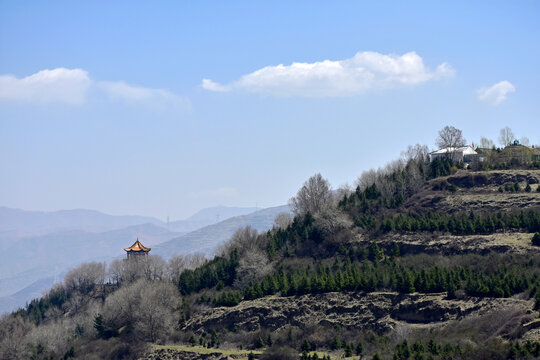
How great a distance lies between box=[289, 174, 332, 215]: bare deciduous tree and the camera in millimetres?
78375

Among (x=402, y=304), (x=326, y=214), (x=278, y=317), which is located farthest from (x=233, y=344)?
(x=326, y=214)

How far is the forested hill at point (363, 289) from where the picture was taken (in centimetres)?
4803

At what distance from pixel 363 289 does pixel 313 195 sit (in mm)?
23958

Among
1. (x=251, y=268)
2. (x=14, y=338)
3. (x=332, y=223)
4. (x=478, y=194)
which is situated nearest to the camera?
(x=251, y=268)

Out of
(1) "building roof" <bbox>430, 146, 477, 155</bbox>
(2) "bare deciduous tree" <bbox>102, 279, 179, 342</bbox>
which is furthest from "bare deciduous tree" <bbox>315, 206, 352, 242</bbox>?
(1) "building roof" <bbox>430, 146, 477, 155</bbox>

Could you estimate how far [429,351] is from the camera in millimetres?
42281

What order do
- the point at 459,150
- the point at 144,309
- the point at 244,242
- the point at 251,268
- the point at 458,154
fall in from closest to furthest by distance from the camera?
1. the point at 144,309
2. the point at 251,268
3. the point at 244,242
4. the point at 458,154
5. the point at 459,150

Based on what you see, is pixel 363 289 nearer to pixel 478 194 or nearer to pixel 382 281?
pixel 382 281

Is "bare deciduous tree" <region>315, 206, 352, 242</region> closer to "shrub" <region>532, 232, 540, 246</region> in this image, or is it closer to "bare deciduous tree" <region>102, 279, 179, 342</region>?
"bare deciduous tree" <region>102, 279, 179, 342</region>

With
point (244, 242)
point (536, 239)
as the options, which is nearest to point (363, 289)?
point (536, 239)

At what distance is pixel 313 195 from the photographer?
7912 cm

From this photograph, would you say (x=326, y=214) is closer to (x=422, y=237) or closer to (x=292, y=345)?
(x=422, y=237)

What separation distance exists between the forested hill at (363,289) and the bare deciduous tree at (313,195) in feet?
0.58

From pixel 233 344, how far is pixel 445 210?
2573 centimetres
